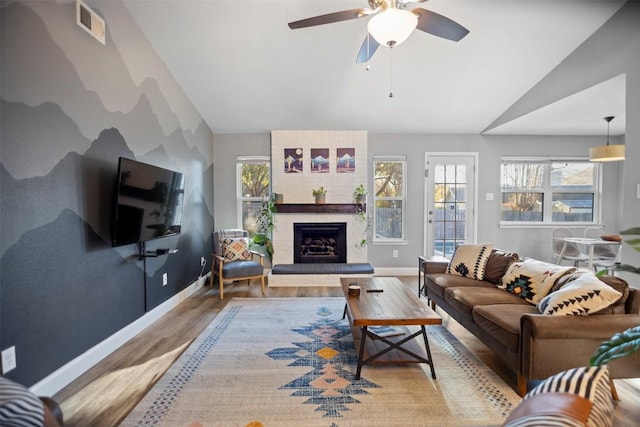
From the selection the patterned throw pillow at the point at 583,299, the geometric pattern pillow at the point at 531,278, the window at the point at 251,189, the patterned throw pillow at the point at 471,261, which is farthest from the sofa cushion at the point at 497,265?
the window at the point at 251,189

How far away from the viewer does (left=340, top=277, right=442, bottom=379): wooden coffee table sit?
2.18 meters

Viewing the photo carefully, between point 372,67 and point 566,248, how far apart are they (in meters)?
4.00

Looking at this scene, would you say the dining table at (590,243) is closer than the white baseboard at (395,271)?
Yes

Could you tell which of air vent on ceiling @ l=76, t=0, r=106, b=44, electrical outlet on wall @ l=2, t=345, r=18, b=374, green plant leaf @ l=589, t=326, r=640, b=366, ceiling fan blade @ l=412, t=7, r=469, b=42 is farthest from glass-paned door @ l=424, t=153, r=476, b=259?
electrical outlet on wall @ l=2, t=345, r=18, b=374

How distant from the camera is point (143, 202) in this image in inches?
111

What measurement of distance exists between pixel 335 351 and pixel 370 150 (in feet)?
11.9

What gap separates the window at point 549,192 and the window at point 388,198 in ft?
5.83

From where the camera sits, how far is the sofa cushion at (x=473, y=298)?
2648 mm

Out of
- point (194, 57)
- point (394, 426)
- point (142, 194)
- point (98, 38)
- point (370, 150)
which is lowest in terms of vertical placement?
point (394, 426)

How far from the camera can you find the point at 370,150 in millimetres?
5375

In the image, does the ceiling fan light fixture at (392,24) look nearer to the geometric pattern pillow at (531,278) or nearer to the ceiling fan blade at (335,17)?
the ceiling fan blade at (335,17)

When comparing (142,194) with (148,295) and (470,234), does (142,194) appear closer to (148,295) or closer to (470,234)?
(148,295)

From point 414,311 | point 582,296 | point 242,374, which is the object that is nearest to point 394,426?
point 414,311

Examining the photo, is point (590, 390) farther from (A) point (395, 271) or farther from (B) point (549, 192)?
(B) point (549, 192)
